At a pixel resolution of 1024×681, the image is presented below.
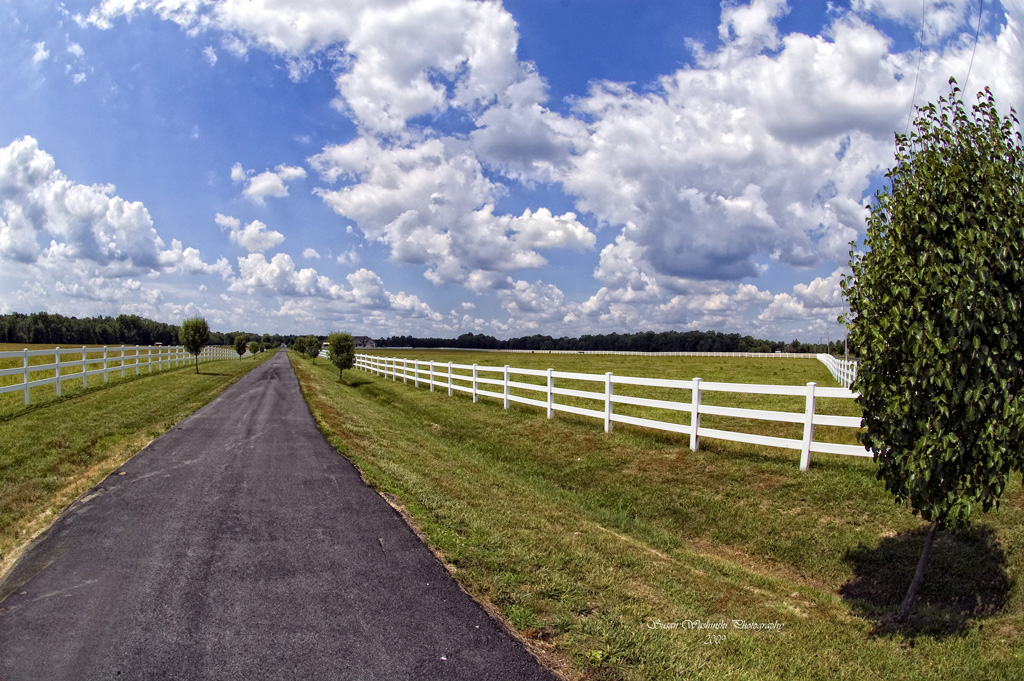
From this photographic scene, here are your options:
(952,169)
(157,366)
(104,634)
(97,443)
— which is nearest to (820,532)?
(952,169)

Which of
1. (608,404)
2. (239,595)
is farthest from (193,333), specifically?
(239,595)

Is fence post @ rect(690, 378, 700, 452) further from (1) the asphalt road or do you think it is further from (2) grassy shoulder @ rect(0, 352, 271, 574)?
(2) grassy shoulder @ rect(0, 352, 271, 574)

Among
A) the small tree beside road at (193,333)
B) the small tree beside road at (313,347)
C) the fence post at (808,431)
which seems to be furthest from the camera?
the small tree beside road at (313,347)

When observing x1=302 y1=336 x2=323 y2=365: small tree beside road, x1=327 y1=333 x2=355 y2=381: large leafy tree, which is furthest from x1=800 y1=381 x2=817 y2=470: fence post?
x1=302 y1=336 x2=323 y2=365: small tree beside road

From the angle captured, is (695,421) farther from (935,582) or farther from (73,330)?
(73,330)

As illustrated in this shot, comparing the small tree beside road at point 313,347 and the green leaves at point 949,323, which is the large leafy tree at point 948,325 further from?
the small tree beside road at point 313,347

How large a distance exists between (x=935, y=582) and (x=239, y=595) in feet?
24.5

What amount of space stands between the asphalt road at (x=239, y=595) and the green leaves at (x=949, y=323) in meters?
4.23

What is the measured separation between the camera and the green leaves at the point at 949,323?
495 centimetres

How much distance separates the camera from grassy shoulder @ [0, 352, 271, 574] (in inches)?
275

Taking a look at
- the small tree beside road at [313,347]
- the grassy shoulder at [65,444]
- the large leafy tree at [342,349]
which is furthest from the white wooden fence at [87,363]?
the small tree beside road at [313,347]

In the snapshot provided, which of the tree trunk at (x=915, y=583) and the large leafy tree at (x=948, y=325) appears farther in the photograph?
the tree trunk at (x=915, y=583)

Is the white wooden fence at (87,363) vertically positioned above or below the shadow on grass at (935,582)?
above

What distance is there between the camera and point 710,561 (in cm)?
700
